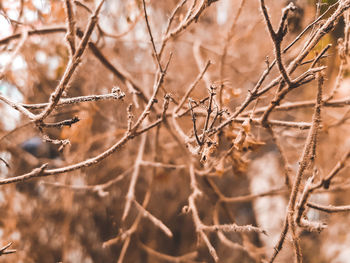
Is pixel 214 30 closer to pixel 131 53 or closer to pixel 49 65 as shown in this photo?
pixel 131 53

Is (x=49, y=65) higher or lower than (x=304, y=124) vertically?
higher

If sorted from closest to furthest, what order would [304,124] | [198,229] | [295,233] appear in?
1. [295,233]
2. [304,124]
3. [198,229]

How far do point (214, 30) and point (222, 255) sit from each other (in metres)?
3.02

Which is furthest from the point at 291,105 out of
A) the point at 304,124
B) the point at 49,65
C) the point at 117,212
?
the point at 49,65

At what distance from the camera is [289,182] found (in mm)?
1303

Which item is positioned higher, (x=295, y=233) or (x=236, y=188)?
(x=236, y=188)

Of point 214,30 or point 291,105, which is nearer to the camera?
point 291,105

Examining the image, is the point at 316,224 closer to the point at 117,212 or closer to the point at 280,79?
the point at 280,79

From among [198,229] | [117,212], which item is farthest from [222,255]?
[198,229]

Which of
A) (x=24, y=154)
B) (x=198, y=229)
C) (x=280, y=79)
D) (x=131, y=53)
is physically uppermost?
(x=131, y=53)

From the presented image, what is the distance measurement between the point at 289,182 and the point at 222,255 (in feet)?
8.35

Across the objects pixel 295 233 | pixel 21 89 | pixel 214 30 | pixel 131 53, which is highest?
pixel 214 30

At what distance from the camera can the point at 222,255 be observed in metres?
3.45

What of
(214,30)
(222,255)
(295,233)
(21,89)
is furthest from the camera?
(214,30)
